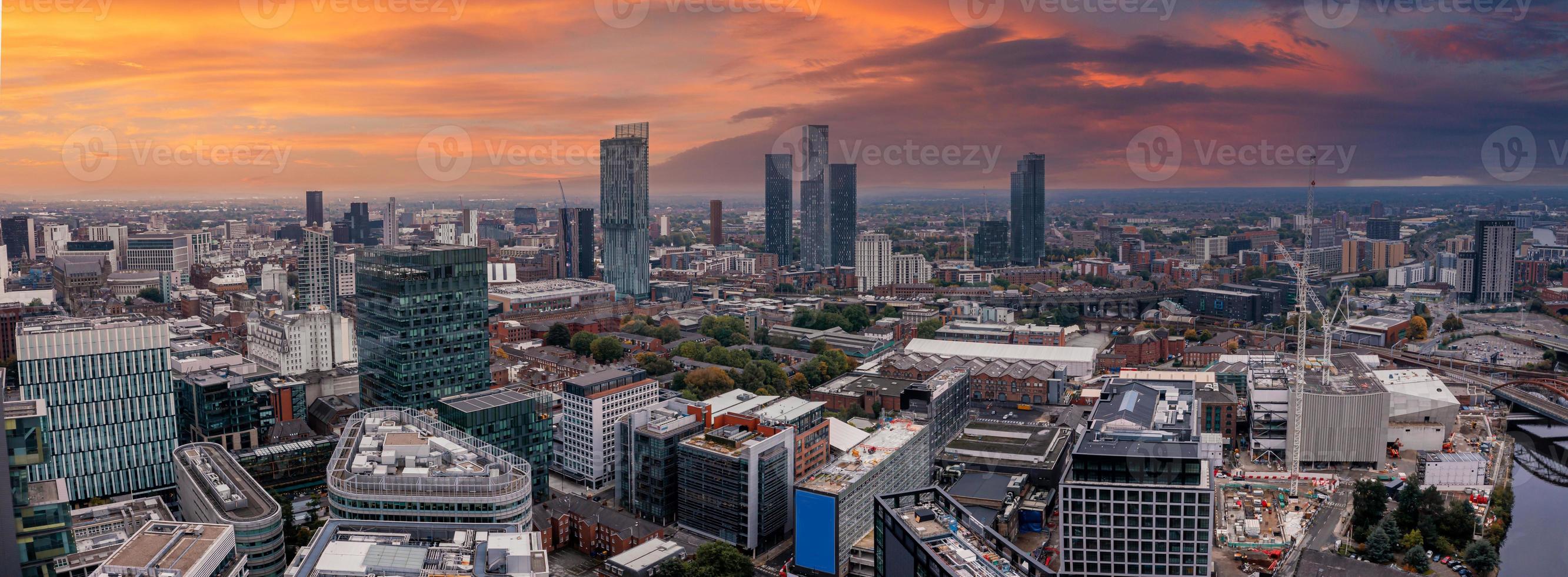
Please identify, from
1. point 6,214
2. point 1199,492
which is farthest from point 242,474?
point 6,214

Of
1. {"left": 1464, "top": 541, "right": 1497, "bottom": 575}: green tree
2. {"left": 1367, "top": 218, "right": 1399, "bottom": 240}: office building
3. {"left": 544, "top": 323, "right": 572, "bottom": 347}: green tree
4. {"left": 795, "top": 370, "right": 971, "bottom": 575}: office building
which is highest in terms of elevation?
{"left": 1367, "top": 218, "right": 1399, "bottom": 240}: office building

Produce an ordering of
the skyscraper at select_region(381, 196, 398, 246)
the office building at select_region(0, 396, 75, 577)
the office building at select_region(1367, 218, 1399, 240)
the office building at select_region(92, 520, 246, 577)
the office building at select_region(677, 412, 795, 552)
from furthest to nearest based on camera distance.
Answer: the office building at select_region(1367, 218, 1399, 240) → the skyscraper at select_region(381, 196, 398, 246) → the office building at select_region(677, 412, 795, 552) → the office building at select_region(0, 396, 75, 577) → the office building at select_region(92, 520, 246, 577)

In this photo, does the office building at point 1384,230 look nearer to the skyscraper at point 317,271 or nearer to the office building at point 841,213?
the office building at point 841,213

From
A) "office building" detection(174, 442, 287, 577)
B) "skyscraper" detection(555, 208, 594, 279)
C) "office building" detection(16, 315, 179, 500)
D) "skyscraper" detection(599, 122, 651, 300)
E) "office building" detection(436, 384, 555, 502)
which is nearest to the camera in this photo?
"office building" detection(174, 442, 287, 577)

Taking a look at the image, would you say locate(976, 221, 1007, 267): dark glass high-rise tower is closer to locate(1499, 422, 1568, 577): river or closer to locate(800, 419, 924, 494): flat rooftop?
locate(1499, 422, 1568, 577): river

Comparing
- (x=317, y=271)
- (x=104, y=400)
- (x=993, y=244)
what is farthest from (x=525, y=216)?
(x=104, y=400)

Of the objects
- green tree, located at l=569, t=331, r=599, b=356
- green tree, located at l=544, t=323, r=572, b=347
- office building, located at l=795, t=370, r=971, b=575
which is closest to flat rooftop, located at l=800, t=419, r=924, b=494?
office building, located at l=795, t=370, r=971, b=575
